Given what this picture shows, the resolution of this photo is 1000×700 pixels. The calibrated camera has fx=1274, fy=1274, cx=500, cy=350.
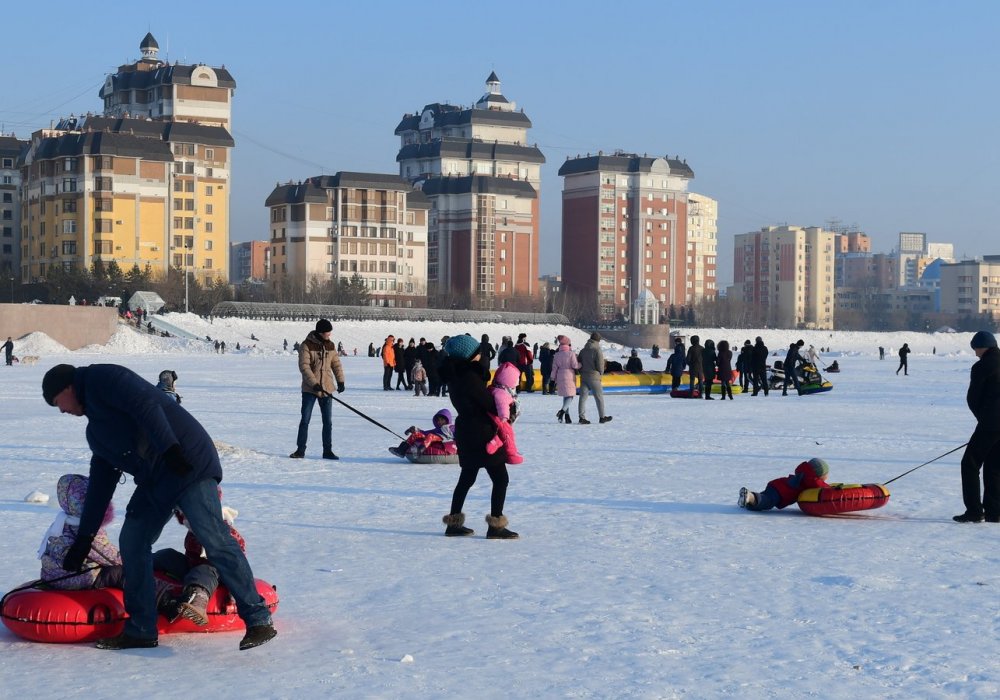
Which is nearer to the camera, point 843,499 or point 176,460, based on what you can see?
point 176,460

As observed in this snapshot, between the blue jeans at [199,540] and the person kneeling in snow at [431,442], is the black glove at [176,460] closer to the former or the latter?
the blue jeans at [199,540]

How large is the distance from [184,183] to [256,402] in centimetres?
8021

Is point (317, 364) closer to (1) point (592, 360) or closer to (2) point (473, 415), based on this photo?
(2) point (473, 415)

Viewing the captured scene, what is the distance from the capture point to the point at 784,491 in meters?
10.0

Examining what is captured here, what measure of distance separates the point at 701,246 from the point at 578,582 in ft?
491

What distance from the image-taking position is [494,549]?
832cm

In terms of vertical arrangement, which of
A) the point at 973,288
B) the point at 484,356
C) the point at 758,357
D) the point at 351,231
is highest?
the point at 351,231

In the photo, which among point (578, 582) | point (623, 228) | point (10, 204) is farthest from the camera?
point (623, 228)

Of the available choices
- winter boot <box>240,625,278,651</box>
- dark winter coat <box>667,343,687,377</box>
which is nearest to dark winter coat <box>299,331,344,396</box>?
winter boot <box>240,625,278,651</box>

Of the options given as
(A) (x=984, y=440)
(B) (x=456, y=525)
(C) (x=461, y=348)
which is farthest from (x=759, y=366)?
(C) (x=461, y=348)

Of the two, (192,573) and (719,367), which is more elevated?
(719,367)

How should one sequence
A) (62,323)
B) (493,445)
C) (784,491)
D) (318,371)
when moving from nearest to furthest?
1. (493,445)
2. (784,491)
3. (318,371)
4. (62,323)

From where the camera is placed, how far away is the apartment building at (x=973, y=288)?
→ 193 m

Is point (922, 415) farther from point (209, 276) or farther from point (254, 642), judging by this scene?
point (209, 276)
